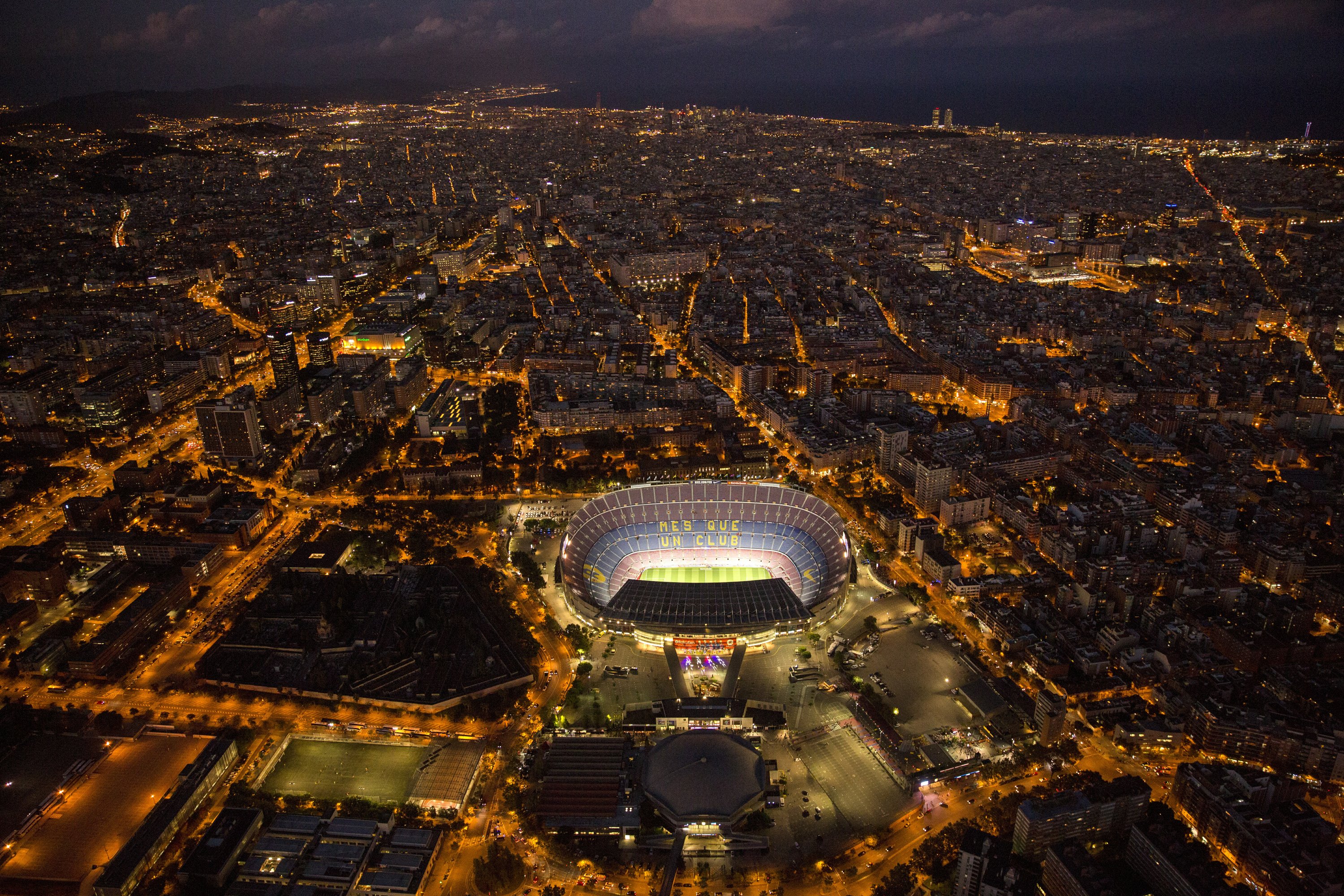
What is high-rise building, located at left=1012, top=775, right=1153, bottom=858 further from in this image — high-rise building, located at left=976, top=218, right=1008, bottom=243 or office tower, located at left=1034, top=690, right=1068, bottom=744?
high-rise building, located at left=976, top=218, right=1008, bottom=243

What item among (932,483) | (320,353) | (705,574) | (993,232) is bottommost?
(705,574)

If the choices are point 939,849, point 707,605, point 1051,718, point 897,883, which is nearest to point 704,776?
point 897,883

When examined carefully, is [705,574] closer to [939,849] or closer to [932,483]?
[932,483]

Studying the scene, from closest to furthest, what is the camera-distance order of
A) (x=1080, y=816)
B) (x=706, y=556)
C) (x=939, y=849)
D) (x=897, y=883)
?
1. (x=897, y=883)
2. (x=1080, y=816)
3. (x=939, y=849)
4. (x=706, y=556)

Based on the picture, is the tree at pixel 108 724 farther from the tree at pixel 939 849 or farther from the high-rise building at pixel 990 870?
the high-rise building at pixel 990 870

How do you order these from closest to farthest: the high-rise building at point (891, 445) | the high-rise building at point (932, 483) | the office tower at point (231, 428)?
the high-rise building at point (932, 483) → the high-rise building at point (891, 445) → the office tower at point (231, 428)

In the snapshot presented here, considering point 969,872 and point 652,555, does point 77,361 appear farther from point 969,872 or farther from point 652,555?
point 969,872

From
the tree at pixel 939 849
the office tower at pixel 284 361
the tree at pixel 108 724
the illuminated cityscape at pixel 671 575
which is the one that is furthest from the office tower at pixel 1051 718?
the office tower at pixel 284 361
